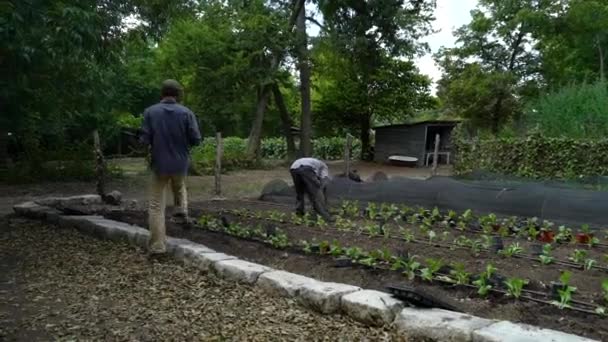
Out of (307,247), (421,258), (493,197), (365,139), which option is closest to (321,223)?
(307,247)

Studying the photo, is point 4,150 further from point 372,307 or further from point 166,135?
point 372,307

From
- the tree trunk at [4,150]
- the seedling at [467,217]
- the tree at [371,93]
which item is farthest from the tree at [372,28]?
the seedling at [467,217]

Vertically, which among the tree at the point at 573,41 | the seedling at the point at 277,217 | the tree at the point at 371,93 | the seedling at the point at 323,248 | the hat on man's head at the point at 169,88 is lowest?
the seedling at the point at 277,217

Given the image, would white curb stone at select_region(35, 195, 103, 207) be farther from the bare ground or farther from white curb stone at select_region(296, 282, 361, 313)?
white curb stone at select_region(296, 282, 361, 313)

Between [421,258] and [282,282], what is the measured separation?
1573 millimetres

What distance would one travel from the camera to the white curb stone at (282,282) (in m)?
3.68

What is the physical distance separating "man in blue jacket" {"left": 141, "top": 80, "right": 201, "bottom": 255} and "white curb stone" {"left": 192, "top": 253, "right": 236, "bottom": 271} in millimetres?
501

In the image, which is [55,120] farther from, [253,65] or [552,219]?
[552,219]

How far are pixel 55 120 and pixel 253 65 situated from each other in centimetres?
776

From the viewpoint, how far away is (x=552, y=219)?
6.93 metres

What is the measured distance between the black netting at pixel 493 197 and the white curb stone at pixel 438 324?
469cm

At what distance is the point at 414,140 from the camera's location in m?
24.2

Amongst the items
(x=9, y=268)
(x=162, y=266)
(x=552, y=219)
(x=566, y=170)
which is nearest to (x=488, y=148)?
(x=566, y=170)

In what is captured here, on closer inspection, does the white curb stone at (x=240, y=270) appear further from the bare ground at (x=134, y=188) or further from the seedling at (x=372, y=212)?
the bare ground at (x=134, y=188)
